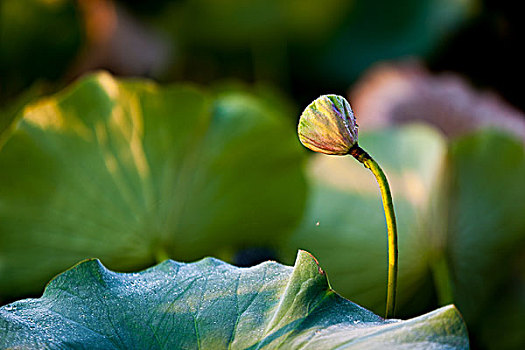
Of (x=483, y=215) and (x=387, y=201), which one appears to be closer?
(x=387, y=201)

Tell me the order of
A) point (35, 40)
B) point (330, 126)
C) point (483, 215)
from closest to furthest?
point (330, 126)
point (483, 215)
point (35, 40)

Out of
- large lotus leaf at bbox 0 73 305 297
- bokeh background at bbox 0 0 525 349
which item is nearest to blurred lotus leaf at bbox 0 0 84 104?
bokeh background at bbox 0 0 525 349

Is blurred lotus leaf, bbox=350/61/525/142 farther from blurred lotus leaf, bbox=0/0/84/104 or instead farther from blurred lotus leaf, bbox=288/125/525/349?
blurred lotus leaf, bbox=0/0/84/104

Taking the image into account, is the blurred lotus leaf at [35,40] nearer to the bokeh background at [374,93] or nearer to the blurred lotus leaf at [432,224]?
the bokeh background at [374,93]

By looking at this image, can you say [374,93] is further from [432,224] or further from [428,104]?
[432,224]

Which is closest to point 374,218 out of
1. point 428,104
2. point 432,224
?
point 432,224

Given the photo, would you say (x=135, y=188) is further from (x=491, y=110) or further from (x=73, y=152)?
(x=491, y=110)

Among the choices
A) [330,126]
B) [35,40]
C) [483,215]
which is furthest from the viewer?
[35,40]

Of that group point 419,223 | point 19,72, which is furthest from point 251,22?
→ point 419,223
